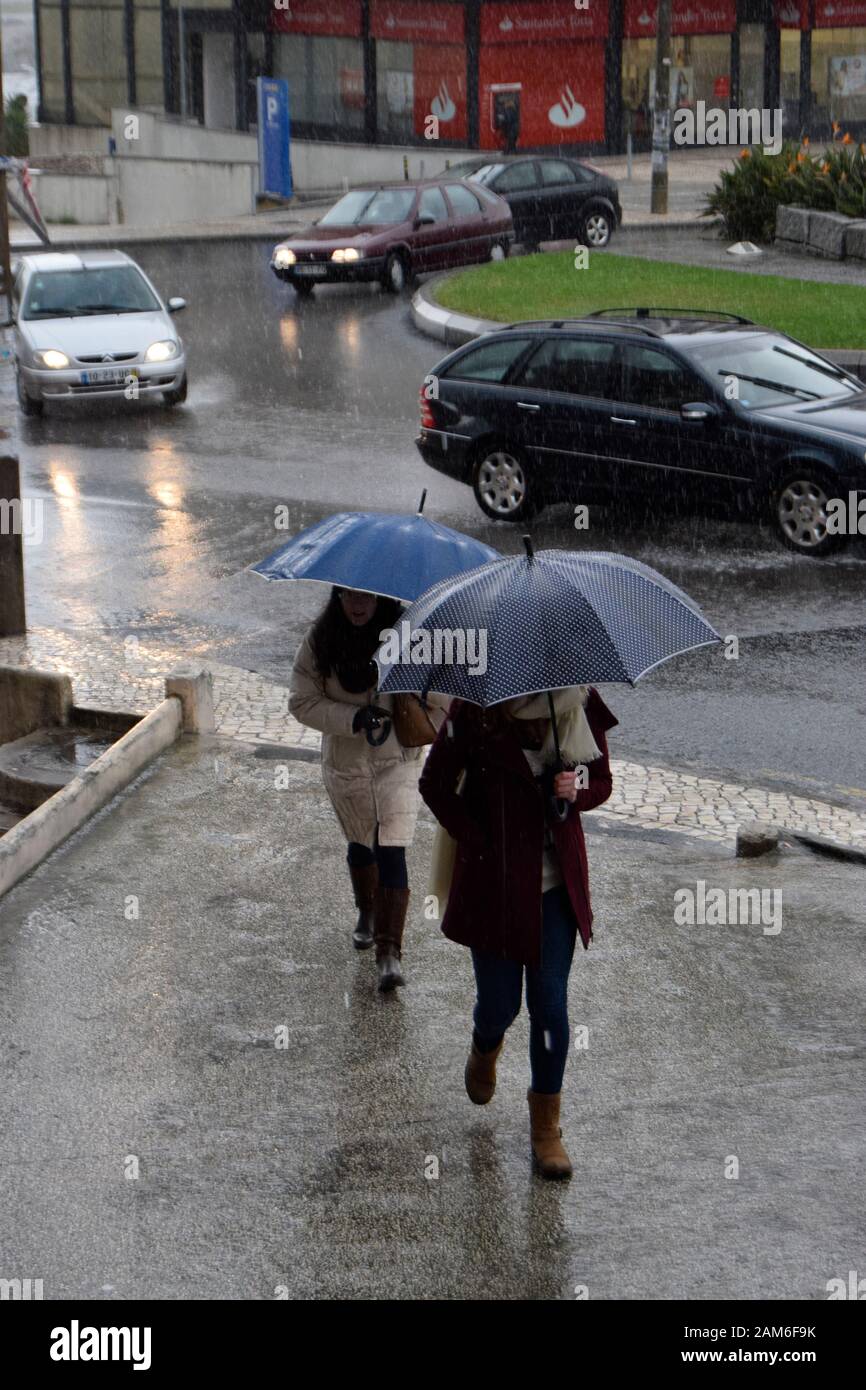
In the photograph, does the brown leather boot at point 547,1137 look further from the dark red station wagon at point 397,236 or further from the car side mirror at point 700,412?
the dark red station wagon at point 397,236

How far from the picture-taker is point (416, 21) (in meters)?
43.6

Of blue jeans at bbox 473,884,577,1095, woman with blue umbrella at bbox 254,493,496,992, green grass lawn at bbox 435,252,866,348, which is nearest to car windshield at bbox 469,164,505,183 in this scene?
green grass lawn at bbox 435,252,866,348

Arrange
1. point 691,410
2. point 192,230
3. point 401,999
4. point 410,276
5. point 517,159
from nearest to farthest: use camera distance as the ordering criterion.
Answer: point 401,999 → point 691,410 → point 410,276 → point 517,159 → point 192,230

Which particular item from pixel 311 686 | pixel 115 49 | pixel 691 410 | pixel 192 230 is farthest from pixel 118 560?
pixel 115 49

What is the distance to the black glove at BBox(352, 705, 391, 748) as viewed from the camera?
633 cm

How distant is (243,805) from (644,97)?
129ft

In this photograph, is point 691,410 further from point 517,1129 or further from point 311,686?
point 517,1129

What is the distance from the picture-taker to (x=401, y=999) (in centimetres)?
656

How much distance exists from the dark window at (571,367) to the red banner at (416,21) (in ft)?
103

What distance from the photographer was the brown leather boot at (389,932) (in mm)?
6516

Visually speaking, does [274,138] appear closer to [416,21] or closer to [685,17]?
[416,21]

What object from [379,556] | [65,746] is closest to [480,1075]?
[379,556]

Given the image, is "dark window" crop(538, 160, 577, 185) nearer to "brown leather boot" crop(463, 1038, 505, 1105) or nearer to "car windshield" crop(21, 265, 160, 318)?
"car windshield" crop(21, 265, 160, 318)

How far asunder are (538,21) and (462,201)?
17670mm
